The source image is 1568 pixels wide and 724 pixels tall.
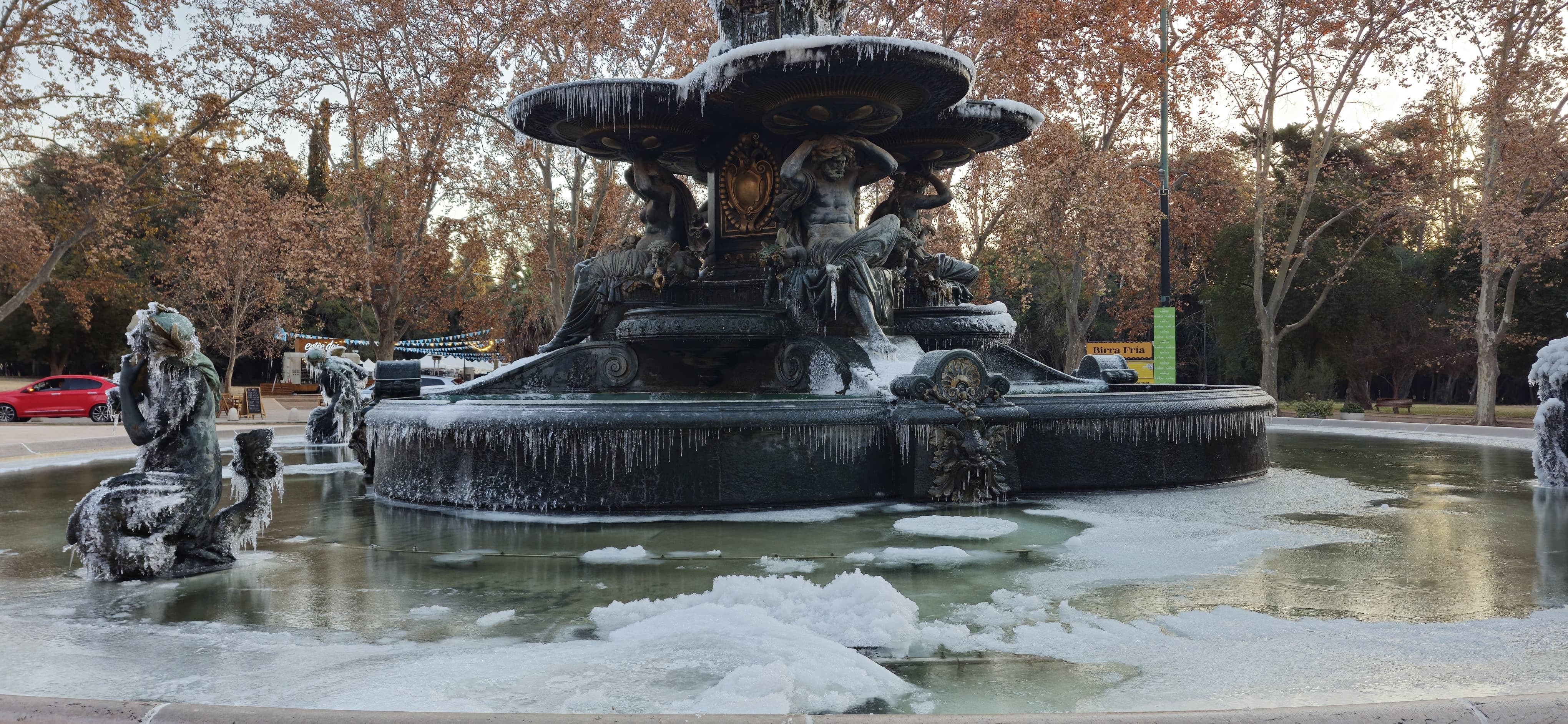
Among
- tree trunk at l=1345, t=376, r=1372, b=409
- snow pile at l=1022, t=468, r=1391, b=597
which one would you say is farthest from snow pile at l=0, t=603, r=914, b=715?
tree trunk at l=1345, t=376, r=1372, b=409

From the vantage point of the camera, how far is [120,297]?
127 feet

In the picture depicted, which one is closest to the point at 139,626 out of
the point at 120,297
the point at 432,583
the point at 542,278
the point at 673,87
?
the point at 432,583

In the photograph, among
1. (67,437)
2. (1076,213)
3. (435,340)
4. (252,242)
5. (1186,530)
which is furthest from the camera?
(435,340)

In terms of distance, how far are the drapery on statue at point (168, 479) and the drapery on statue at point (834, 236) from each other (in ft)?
19.0

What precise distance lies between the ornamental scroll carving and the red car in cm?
2286

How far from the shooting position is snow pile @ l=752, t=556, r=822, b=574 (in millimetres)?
4801

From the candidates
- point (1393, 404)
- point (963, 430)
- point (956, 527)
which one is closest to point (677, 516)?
point (956, 527)

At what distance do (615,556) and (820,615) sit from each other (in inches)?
68.7

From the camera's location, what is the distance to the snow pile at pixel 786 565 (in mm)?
4801

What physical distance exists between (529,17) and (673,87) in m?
18.0

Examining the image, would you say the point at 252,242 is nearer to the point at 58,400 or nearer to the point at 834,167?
the point at 58,400

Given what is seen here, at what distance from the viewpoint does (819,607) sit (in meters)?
3.93

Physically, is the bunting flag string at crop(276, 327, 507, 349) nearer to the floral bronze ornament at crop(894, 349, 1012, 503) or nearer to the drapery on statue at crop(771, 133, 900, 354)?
the drapery on statue at crop(771, 133, 900, 354)

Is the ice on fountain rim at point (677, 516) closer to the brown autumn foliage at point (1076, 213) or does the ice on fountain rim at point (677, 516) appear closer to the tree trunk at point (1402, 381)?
the brown autumn foliage at point (1076, 213)
